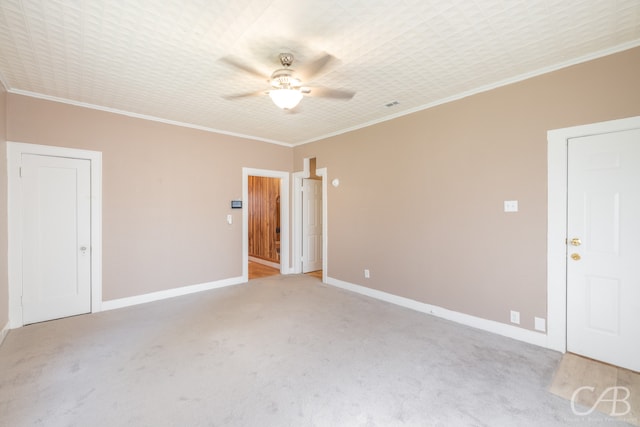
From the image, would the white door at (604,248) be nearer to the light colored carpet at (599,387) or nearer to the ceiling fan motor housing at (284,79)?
the light colored carpet at (599,387)

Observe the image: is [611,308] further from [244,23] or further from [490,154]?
[244,23]

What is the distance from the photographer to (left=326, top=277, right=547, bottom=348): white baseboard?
112 inches

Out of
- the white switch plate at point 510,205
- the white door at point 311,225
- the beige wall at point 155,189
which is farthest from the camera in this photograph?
the white door at point 311,225

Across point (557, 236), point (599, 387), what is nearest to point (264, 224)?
point (557, 236)

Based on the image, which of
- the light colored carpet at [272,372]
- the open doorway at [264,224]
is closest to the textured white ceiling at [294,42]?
the light colored carpet at [272,372]

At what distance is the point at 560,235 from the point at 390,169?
2.12 m

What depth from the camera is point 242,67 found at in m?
2.64

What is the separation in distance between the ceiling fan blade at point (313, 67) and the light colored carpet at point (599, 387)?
10.6 feet

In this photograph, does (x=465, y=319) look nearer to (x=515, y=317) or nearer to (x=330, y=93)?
(x=515, y=317)

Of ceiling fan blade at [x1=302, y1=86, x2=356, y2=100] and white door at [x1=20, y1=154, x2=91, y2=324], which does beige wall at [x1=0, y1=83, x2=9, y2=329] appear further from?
ceiling fan blade at [x1=302, y1=86, x2=356, y2=100]

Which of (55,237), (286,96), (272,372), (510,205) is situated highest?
(286,96)

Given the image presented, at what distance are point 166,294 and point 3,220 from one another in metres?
2.04

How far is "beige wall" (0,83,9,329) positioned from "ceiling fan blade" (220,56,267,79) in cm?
257

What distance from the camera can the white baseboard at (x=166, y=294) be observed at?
3.88m
